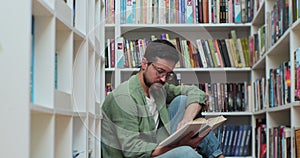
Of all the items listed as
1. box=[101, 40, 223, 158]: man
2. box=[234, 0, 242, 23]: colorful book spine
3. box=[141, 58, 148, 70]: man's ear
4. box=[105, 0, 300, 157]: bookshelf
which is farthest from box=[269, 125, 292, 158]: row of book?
box=[234, 0, 242, 23]: colorful book spine

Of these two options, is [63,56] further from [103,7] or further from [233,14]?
[233,14]

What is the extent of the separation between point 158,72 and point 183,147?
348 millimetres

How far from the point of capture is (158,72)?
2.21 metres

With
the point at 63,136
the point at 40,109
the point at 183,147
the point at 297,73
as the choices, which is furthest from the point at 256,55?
the point at 40,109

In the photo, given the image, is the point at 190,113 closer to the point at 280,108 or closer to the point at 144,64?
the point at 144,64

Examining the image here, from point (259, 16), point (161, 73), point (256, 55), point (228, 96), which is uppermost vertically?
point (259, 16)

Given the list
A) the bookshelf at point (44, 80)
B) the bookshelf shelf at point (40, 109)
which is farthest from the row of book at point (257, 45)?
the bookshelf shelf at point (40, 109)

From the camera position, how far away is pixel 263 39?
304 cm

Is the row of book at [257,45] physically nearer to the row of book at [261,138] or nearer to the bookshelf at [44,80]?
the row of book at [261,138]

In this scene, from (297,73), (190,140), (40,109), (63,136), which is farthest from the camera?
(190,140)

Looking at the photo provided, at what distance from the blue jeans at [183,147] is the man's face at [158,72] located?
0.51 feet

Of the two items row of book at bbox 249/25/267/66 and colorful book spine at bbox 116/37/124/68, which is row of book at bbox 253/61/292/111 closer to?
row of book at bbox 249/25/267/66

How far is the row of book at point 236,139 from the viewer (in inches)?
132

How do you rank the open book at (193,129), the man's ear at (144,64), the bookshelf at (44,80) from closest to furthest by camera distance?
the bookshelf at (44,80)
the open book at (193,129)
the man's ear at (144,64)
